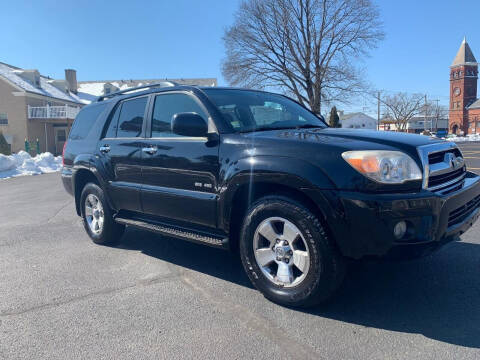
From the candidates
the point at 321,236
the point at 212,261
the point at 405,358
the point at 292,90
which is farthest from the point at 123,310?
the point at 292,90

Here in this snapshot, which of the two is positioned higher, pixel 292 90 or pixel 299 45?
pixel 299 45

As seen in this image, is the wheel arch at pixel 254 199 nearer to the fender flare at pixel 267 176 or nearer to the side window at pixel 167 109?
the fender flare at pixel 267 176

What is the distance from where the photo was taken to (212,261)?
14.2 ft

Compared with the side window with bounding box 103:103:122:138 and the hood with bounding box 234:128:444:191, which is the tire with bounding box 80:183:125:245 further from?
the hood with bounding box 234:128:444:191

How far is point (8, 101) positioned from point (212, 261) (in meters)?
37.5

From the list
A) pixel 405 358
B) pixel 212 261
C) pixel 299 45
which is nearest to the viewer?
pixel 405 358

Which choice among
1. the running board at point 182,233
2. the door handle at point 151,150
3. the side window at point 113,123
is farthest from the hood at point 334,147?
the side window at point 113,123

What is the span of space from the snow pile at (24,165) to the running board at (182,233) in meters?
13.9

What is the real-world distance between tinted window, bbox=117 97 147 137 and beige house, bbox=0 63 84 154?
109 feet

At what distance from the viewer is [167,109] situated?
416cm

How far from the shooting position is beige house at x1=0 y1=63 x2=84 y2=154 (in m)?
34.8

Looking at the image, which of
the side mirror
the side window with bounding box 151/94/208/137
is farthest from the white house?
the side mirror

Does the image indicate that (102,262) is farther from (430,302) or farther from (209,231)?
(430,302)

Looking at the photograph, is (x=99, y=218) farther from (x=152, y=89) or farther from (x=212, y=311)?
(x=212, y=311)
